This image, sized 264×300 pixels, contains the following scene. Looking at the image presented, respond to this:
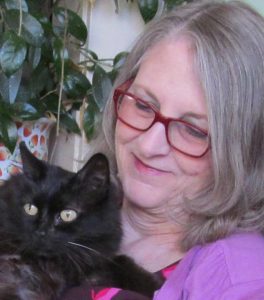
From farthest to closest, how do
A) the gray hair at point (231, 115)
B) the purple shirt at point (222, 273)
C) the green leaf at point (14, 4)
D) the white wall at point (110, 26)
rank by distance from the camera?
1. the white wall at point (110, 26)
2. the green leaf at point (14, 4)
3. the gray hair at point (231, 115)
4. the purple shirt at point (222, 273)

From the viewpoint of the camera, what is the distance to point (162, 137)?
1.06 meters

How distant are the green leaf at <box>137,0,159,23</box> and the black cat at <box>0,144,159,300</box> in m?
0.82

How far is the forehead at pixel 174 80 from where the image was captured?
101 centimetres

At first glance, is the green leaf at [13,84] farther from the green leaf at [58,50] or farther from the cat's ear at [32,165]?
the cat's ear at [32,165]

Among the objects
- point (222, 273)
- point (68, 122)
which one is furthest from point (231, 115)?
point (68, 122)

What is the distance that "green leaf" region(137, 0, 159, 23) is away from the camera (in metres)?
1.70

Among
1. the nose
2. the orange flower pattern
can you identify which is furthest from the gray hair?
the orange flower pattern

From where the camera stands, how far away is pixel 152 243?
1215 mm

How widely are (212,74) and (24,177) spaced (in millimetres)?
477

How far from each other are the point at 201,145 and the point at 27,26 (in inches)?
31.7

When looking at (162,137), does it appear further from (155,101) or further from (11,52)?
(11,52)

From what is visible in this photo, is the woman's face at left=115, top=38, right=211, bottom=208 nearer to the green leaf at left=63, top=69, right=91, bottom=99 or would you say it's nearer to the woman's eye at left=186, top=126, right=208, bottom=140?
the woman's eye at left=186, top=126, right=208, bottom=140

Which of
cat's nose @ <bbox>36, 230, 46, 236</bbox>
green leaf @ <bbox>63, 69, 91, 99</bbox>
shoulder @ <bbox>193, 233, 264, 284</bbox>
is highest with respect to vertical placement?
shoulder @ <bbox>193, 233, 264, 284</bbox>

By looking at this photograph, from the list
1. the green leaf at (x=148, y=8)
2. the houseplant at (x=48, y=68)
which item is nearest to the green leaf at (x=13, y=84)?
the houseplant at (x=48, y=68)
